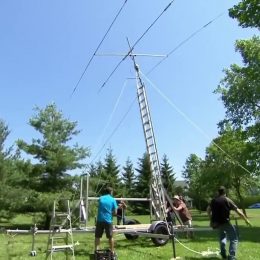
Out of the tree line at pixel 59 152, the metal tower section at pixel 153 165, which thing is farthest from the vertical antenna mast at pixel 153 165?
the tree line at pixel 59 152

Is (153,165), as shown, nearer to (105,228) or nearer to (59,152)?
(105,228)

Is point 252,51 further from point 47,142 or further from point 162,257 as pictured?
point 162,257

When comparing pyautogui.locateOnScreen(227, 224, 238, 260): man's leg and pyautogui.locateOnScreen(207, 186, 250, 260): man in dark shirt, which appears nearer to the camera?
pyautogui.locateOnScreen(227, 224, 238, 260): man's leg

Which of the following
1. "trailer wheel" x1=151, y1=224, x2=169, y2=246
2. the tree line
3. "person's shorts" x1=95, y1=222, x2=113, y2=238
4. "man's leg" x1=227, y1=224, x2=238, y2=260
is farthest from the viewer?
the tree line

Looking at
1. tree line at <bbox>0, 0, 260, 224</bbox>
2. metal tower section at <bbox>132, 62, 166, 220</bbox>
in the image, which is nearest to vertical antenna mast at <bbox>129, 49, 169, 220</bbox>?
metal tower section at <bbox>132, 62, 166, 220</bbox>

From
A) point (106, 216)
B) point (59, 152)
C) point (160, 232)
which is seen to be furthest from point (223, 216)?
point (59, 152)

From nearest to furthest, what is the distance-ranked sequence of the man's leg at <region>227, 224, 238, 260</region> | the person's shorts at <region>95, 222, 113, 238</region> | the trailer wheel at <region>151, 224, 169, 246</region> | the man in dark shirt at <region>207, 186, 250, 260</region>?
the man's leg at <region>227, 224, 238, 260</region> → the man in dark shirt at <region>207, 186, 250, 260</region> → the person's shorts at <region>95, 222, 113, 238</region> → the trailer wheel at <region>151, 224, 169, 246</region>

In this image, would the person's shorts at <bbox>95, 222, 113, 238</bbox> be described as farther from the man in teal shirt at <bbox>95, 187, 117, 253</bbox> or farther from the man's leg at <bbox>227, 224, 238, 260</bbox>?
the man's leg at <bbox>227, 224, 238, 260</bbox>

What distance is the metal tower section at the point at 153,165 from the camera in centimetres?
1483

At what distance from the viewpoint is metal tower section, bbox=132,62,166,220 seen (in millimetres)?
14828

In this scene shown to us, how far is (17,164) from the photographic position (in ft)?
105

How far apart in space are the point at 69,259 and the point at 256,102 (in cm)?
2460

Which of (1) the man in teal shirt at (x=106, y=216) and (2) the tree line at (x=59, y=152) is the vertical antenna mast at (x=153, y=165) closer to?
(1) the man in teal shirt at (x=106, y=216)

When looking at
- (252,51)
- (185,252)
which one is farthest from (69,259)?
(252,51)
